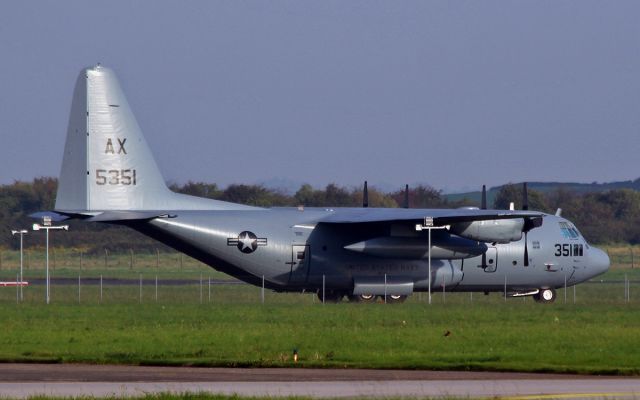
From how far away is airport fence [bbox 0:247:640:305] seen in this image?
159 feet

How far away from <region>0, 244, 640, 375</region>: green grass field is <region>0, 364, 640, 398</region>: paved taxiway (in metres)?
1.23

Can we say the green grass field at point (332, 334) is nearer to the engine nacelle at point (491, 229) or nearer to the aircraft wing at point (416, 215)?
the engine nacelle at point (491, 229)

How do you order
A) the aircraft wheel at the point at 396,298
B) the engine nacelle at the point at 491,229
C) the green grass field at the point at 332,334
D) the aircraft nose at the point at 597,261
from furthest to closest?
the aircraft nose at the point at 597,261
the aircraft wheel at the point at 396,298
the engine nacelle at the point at 491,229
the green grass field at the point at 332,334

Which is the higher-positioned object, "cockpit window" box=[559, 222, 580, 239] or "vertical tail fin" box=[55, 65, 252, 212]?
"vertical tail fin" box=[55, 65, 252, 212]

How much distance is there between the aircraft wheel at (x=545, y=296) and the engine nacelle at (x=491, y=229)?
5814 millimetres

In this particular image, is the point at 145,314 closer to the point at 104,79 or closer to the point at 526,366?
the point at 104,79

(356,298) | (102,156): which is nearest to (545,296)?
(356,298)

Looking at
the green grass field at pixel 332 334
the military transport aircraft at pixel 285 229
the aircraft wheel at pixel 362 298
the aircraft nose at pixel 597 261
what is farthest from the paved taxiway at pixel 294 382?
the aircraft nose at pixel 597 261

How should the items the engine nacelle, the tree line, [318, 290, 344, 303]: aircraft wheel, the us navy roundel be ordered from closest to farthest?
the us navy roundel → the engine nacelle → [318, 290, 344, 303]: aircraft wheel → the tree line

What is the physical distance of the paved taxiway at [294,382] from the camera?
62.8 ft

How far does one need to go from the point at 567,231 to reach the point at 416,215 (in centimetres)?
817

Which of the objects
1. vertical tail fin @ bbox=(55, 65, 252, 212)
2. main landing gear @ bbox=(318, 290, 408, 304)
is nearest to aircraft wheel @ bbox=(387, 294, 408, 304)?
main landing gear @ bbox=(318, 290, 408, 304)

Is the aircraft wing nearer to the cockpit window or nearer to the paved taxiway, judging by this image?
the cockpit window

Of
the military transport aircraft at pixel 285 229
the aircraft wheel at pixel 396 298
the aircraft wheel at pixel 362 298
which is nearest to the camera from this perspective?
the military transport aircraft at pixel 285 229
